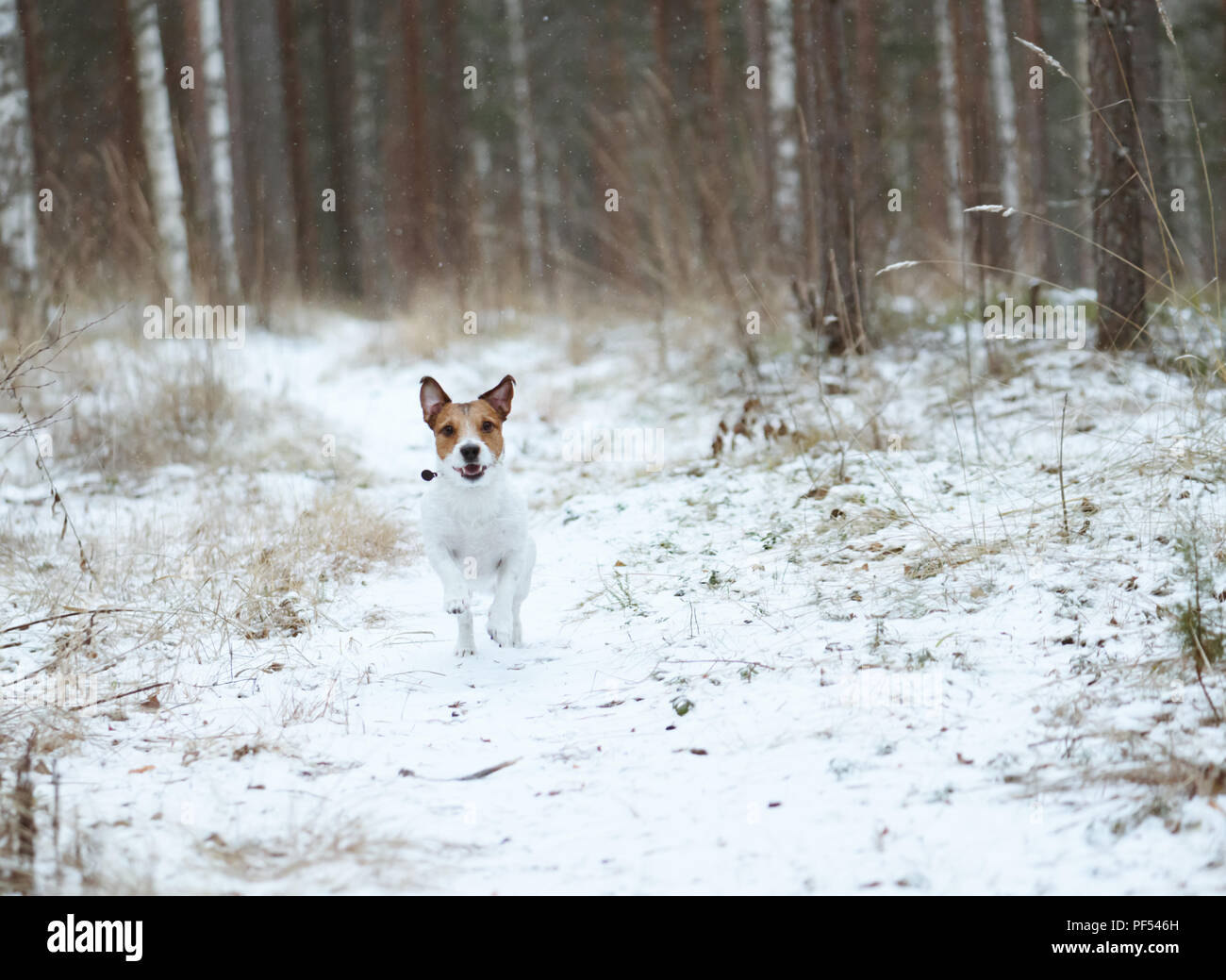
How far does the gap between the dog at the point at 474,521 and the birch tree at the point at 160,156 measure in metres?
8.06

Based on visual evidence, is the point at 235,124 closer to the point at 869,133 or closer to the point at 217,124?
the point at 217,124

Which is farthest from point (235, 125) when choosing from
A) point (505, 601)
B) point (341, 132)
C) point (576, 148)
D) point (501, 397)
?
point (576, 148)

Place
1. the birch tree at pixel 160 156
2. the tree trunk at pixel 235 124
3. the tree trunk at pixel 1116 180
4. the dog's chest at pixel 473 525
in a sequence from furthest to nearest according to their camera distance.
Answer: the tree trunk at pixel 235 124 < the birch tree at pixel 160 156 < the tree trunk at pixel 1116 180 < the dog's chest at pixel 473 525

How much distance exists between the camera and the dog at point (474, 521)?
4.44 metres

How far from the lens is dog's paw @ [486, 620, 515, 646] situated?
14.2 feet

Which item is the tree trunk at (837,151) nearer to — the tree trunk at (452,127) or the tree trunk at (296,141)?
the tree trunk at (452,127)

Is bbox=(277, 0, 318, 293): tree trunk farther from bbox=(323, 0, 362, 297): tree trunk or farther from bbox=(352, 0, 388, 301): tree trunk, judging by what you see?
bbox=(352, 0, 388, 301): tree trunk

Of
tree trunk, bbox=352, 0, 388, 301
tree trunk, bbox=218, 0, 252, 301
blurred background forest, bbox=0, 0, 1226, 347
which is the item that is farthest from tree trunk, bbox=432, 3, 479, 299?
tree trunk, bbox=218, 0, 252, 301

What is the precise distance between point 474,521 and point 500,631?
0.53 meters

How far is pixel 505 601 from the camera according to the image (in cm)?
448

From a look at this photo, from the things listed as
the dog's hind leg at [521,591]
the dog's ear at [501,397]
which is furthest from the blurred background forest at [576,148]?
the dog's hind leg at [521,591]
